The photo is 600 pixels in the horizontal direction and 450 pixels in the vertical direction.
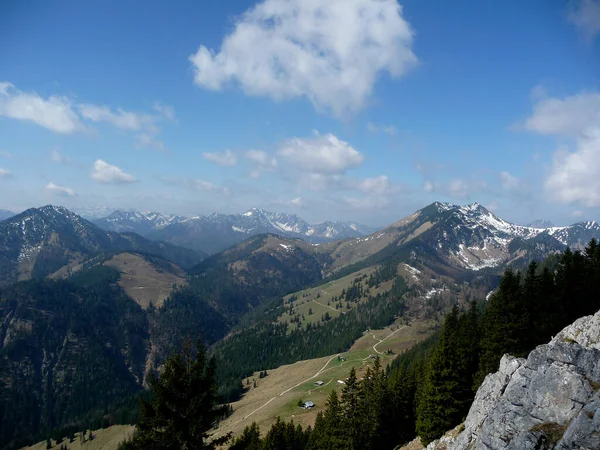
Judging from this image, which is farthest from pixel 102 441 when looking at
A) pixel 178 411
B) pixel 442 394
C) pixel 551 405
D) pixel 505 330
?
pixel 551 405

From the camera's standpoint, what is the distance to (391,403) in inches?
2458

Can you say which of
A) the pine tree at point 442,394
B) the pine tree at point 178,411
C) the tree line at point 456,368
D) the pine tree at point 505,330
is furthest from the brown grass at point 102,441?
the pine tree at point 178,411

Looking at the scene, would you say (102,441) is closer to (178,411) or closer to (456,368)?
(456,368)

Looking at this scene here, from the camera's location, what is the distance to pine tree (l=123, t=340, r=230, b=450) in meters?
22.1

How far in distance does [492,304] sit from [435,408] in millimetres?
17969

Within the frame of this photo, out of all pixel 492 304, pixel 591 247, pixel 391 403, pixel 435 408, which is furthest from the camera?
pixel 591 247

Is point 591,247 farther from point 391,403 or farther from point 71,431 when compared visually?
point 71,431

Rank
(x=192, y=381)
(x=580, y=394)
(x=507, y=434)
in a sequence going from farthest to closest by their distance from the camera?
(x=507, y=434)
(x=580, y=394)
(x=192, y=381)

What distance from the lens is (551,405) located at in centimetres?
2786

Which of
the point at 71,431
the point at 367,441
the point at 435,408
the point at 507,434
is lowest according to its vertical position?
the point at 71,431

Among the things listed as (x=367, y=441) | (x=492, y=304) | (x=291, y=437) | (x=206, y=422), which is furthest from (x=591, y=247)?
(x=206, y=422)

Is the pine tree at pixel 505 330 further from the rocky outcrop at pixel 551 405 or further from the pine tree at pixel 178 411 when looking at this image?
the pine tree at pixel 178 411

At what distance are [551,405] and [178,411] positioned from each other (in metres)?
28.9

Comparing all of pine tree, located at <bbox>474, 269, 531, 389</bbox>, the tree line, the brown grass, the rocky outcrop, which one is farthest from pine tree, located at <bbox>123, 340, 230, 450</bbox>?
the brown grass
